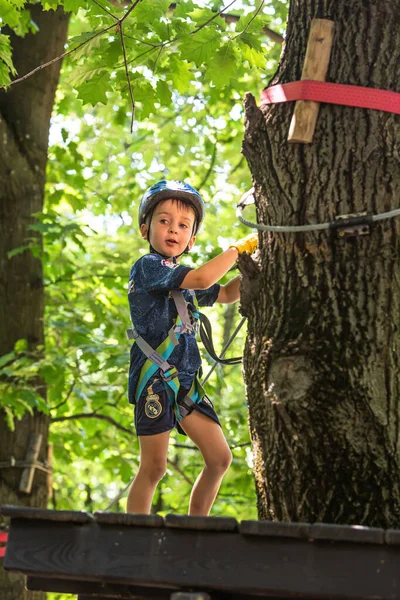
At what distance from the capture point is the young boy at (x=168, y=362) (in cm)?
343

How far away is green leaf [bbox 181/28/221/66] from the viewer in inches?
174

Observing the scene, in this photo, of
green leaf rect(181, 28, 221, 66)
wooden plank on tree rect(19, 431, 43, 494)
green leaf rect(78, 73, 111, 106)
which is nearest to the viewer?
green leaf rect(181, 28, 221, 66)

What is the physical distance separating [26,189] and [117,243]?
7.66 feet

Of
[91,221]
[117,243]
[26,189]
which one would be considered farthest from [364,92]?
[91,221]

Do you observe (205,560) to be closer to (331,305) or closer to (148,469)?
(331,305)

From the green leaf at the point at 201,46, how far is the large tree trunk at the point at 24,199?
2.90 meters

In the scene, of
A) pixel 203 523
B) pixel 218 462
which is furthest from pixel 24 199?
pixel 203 523

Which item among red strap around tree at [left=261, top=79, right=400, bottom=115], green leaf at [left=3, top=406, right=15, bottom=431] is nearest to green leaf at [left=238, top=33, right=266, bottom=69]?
red strap around tree at [left=261, top=79, right=400, bottom=115]

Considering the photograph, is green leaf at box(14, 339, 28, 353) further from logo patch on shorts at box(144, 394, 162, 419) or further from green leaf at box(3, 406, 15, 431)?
logo patch on shorts at box(144, 394, 162, 419)

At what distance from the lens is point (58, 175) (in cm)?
852

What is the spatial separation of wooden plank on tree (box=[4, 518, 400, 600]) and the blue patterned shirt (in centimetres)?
107

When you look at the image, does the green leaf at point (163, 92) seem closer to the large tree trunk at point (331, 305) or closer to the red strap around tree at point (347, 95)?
the large tree trunk at point (331, 305)

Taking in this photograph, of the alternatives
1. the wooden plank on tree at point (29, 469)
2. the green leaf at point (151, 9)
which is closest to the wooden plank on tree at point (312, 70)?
the green leaf at point (151, 9)

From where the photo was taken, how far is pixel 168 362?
350 cm
